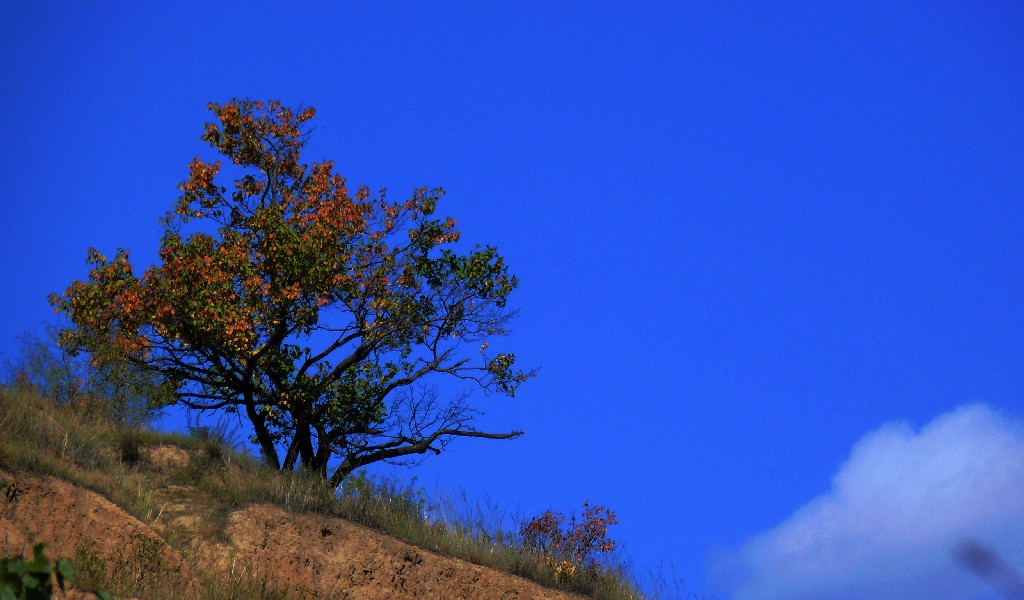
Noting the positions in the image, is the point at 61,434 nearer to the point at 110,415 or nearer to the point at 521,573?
the point at 110,415

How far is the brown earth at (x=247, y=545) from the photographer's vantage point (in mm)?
15570

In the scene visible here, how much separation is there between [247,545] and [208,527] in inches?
28.5

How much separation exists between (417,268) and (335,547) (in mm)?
6425

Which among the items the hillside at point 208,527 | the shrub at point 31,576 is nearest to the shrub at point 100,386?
the hillside at point 208,527

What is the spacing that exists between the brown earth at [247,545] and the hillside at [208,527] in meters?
0.02

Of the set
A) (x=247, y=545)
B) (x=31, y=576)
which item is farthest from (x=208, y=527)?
(x=31, y=576)

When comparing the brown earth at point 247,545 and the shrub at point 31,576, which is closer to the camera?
the shrub at point 31,576

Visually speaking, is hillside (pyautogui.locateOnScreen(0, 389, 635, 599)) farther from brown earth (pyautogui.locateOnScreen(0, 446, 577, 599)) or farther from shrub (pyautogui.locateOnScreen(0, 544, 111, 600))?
shrub (pyautogui.locateOnScreen(0, 544, 111, 600))

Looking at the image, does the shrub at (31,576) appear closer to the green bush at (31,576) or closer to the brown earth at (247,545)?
the green bush at (31,576)

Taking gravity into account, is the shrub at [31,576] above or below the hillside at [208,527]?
below

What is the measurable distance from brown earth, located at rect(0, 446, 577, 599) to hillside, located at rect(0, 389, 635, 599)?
0.8 inches

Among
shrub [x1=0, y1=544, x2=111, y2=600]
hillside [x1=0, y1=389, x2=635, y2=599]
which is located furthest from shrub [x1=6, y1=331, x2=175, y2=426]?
shrub [x1=0, y1=544, x2=111, y2=600]

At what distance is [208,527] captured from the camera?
17.3m

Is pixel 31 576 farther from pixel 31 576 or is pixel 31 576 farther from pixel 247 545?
pixel 247 545
